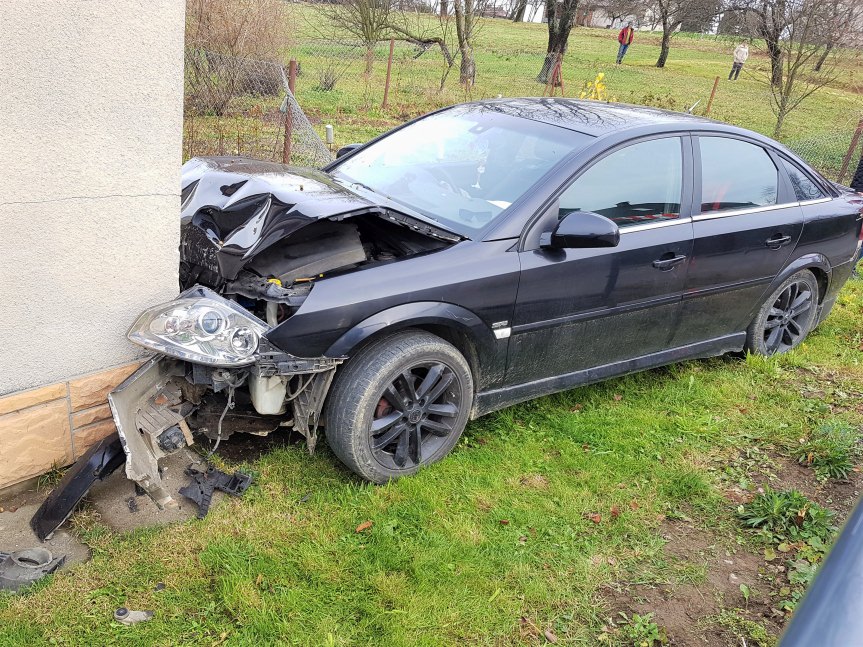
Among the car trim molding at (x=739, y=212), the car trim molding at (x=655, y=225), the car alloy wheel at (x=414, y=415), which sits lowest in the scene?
the car alloy wheel at (x=414, y=415)

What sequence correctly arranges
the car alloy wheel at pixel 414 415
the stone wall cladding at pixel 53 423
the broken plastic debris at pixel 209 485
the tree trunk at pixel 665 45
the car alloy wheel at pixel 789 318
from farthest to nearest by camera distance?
the tree trunk at pixel 665 45, the car alloy wheel at pixel 789 318, the car alloy wheel at pixel 414 415, the broken plastic debris at pixel 209 485, the stone wall cladding at pixel 53 423

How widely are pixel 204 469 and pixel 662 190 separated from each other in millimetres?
2867

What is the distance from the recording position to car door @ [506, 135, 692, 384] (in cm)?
348

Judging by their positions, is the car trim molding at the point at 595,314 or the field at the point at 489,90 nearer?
the car trim molding at the point at 595,314

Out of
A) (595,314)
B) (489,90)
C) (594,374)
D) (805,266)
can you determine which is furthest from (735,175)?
(489,90)

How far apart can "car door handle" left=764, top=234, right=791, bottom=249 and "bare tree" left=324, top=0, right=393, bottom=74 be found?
48.4ft

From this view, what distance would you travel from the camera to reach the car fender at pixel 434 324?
2977 millimetres

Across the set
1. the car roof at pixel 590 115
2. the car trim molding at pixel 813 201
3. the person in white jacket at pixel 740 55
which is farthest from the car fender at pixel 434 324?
the person in white jacket at pixel 740 55

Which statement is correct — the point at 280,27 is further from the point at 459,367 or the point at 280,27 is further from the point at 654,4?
the point at 654,4

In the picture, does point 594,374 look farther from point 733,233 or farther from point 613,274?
point 733,233

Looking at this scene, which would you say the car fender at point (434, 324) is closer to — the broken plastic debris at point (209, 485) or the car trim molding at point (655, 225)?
the broken plastic debris at point (209, 485)

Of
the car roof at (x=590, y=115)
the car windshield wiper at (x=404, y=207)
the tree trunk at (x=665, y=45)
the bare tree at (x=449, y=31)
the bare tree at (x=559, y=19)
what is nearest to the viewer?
the car windshield wiper at (x=404, y=207)

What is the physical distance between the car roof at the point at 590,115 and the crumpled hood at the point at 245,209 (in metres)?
1.31

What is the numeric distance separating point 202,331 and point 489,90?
15890mm
